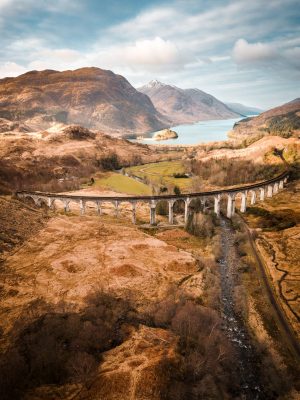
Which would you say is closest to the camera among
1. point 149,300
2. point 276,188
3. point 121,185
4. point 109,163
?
point 149,300

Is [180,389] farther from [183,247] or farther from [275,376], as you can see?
[183,247]

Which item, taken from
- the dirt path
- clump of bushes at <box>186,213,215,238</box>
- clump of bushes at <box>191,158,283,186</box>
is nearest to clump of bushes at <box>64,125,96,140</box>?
clump of bushes at <box>191,158,283,186</box>

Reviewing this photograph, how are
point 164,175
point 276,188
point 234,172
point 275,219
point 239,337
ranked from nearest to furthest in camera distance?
point 239,337, point 275,219, point 276,188, point 234,172, point 164,175

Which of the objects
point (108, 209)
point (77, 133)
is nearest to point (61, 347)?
point (108, 209)

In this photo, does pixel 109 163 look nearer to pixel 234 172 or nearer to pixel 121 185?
pixel 121 185

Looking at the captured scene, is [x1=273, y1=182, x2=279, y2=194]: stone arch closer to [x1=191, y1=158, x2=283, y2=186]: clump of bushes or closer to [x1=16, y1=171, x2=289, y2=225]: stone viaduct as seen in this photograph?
[x1=16, y1=171, x2=289, y2=225]: stone viaduct

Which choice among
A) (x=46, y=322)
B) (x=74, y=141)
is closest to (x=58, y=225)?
(x=46, y=322)
